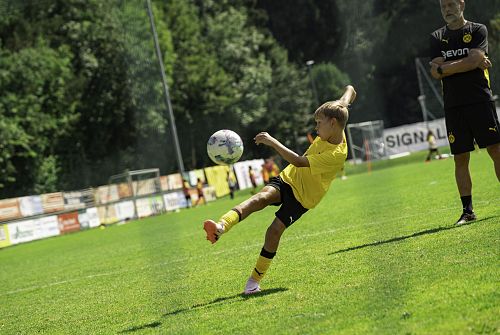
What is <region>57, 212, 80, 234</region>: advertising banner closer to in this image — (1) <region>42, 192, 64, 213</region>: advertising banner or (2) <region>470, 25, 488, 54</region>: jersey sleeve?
(1) <region>42, 192, 64, 213</region>: advertising banner

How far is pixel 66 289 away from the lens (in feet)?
31.5

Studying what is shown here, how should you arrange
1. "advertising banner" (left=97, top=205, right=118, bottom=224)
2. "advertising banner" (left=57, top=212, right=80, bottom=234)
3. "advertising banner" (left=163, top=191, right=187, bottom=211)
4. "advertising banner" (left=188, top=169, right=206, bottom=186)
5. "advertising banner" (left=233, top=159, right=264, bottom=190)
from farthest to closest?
"advertising banner" (left=233, top=159, right=264, bottom=190), "advertising banner" (left=188, top=169, right=206, bottom=186), "advertising banner" (left=163, top=191, right=187, bottom=211), "advertising banner" (left=97, top=205, right=118, bottom=224), "advertising banner" (left=57, top=212, right=80, bottom=234)

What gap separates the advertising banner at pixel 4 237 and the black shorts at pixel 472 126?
23556mm

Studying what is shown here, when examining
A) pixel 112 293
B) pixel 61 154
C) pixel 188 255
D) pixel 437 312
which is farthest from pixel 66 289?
pixel 61 154

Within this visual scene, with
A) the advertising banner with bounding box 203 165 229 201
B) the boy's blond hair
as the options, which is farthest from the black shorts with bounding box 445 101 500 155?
the advertising banner with bounding box 203 165 229 201

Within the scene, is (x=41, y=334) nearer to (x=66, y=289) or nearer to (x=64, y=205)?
(x=66, y=289)

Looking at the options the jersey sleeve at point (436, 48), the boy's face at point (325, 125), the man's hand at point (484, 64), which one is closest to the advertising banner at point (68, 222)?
the jersey sleeve at point (436, 48)

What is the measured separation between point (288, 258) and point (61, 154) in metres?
43.0

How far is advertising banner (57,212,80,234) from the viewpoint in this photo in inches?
→ 1290

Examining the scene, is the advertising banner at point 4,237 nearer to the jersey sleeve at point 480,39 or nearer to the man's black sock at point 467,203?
the man's black sock at point 467,203

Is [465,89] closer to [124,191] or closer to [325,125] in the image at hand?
[325,125]

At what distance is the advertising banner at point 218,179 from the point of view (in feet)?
153

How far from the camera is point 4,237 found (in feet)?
95.1

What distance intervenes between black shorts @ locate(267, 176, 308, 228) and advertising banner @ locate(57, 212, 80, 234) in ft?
89.2
